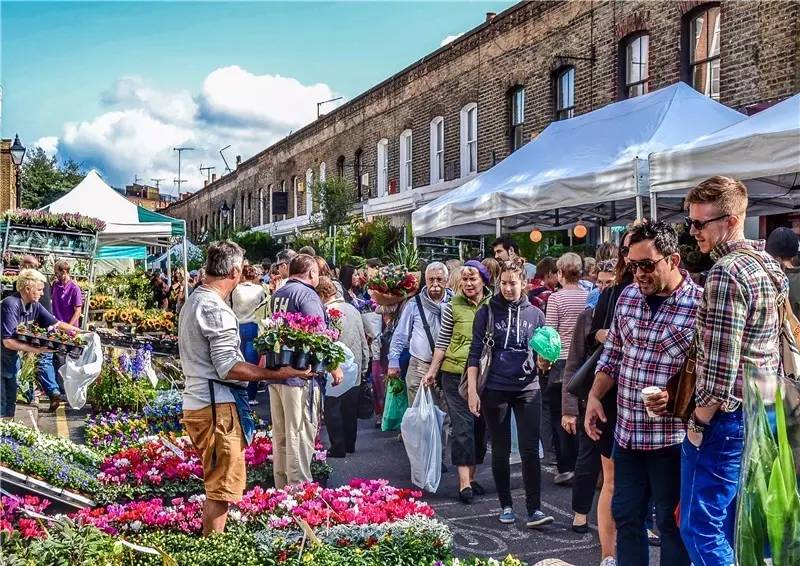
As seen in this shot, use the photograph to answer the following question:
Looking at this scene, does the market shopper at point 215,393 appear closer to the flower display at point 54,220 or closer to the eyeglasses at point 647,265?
the eyeglasses at point 647,265

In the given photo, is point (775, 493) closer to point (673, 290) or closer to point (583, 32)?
point (673, 290)

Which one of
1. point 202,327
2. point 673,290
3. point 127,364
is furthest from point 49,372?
point 673,290

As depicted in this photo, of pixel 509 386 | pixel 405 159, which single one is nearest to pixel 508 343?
pixel 509 386

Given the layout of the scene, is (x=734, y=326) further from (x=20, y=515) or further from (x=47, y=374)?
(x=47, y=374)

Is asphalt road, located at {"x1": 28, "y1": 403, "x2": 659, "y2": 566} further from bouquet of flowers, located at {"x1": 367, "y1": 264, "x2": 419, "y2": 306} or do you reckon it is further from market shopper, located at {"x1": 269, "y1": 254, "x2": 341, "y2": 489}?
bouquet of flowers, located at {"x1": 367, "y1": 264, "x2": 419, "y2": 306}

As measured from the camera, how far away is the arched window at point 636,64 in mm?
Result: 14930

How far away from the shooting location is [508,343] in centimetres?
588

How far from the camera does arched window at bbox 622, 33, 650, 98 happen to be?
1493 centimetres

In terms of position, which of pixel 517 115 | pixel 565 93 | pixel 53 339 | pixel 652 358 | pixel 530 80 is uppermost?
pixel 530 80

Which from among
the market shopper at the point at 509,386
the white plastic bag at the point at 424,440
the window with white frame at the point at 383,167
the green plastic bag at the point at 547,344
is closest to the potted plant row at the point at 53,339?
the white plastic bag at the point at 424,440

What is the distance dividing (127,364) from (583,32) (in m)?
11.2

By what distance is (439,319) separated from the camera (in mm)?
7520

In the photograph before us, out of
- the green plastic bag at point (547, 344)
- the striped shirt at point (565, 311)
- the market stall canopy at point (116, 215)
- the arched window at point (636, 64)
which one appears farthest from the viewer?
the arched window at point (636, 64)

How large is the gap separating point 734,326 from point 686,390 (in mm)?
430
